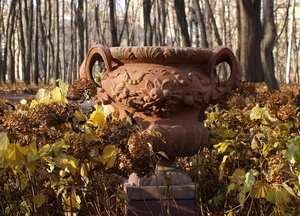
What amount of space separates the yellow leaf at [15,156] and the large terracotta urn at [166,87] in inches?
32.9

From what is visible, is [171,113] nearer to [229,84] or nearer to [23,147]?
[229,84]

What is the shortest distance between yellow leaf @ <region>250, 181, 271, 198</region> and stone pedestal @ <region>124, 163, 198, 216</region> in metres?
0.39

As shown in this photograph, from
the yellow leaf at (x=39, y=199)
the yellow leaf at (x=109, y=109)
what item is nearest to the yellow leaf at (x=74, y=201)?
the yellow leaf at (x=39, y=199)

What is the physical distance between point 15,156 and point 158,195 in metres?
0.93

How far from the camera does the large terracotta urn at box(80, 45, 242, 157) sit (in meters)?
2.82

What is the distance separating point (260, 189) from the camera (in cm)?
248

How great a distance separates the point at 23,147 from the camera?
222cm

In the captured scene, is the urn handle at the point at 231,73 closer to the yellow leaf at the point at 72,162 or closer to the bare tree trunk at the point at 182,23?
the yellow leaf at the point at 72,162

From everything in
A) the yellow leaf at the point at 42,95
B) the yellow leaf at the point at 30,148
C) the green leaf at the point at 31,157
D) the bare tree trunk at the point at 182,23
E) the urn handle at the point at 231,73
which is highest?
the bare tree trunk at the point at 182,23

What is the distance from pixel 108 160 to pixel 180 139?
2.08 feet

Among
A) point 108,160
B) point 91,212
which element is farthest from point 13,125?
point 91,212

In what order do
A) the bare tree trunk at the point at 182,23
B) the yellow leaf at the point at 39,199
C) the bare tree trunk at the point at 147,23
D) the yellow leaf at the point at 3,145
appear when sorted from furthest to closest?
the bare tree trunk at the point at 147,23
the bare tree trunk at the point at 182,23
the yellow leaf at the point at 39,199
the yellow leaf at the point at 3,145

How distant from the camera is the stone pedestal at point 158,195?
276cm

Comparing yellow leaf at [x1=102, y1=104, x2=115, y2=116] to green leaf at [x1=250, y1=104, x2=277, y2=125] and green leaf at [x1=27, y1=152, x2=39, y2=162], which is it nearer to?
green leaf at [x1=250, y1=104, x2=277, y2=125]
